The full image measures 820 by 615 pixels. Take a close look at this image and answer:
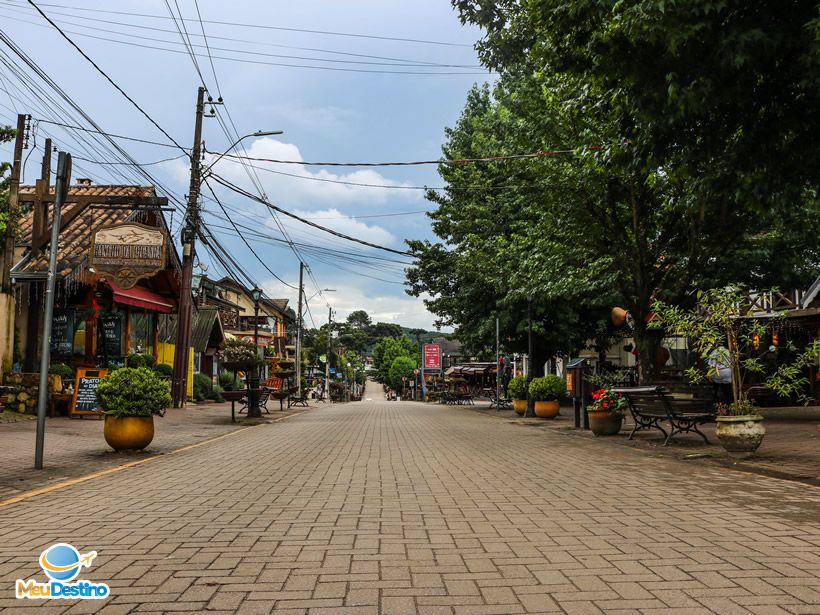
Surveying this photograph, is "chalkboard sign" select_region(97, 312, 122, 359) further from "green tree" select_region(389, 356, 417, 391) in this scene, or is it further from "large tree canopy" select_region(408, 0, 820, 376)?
"green tree" select_region(389, 356, 417, 391)

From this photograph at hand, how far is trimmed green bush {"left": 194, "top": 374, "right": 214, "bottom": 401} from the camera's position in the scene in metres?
28.1

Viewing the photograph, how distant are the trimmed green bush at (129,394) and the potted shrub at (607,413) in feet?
28.0

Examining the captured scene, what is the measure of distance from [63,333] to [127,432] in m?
10.2

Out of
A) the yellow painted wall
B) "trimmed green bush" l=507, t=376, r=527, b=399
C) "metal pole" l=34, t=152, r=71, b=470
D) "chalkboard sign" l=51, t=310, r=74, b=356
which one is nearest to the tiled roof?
"chalkboard sign" l=51, t=310, r=74, b=356

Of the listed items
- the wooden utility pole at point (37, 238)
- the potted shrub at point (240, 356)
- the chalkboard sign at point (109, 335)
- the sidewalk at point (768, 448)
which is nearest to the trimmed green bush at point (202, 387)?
the chalkboard sign at point (109, 335)

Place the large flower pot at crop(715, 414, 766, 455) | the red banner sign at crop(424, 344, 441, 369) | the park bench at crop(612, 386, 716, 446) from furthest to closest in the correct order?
the red banner sign at crop(424, 344, 441, 369) → the park bench at crop(612, 386, 716, 446) → the large flower pot at crop(715, 414, 766, 455)

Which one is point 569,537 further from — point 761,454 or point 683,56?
point 761,454

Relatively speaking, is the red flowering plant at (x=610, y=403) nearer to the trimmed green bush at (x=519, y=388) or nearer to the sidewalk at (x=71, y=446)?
the sidewalk at (x=71, y=446)

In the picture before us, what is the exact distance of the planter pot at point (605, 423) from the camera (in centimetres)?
1373

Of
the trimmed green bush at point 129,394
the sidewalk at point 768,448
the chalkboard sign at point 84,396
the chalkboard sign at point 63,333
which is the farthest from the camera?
the chalkboard sign at point 63,333

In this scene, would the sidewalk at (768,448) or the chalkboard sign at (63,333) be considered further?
the chalkboard sign at (63,333)

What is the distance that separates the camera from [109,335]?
65.4ft

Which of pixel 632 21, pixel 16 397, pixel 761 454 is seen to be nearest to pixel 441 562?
pixel 632 21

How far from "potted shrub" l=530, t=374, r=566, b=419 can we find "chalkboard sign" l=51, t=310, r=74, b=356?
13.5 metres
